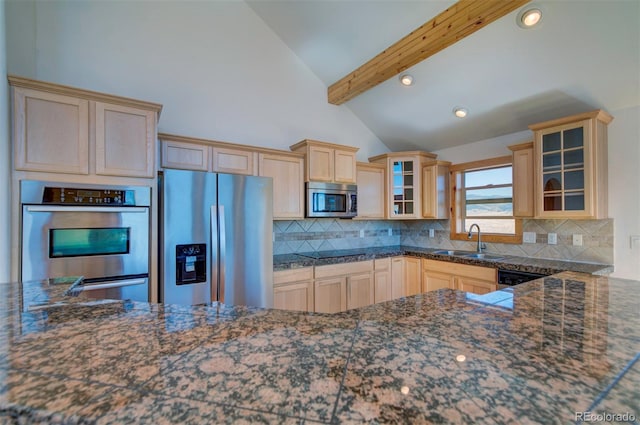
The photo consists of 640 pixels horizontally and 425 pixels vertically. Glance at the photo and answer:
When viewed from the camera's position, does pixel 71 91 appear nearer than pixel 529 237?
Yes

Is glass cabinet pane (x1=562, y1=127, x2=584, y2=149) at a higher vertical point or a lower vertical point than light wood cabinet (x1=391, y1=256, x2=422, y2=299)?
higher

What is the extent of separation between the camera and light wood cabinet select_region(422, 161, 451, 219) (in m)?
3.88

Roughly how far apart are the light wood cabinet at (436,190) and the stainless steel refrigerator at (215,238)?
7.39ft

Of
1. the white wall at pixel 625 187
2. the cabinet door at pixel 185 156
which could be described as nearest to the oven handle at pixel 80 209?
the cabinet door at pixel 185 156

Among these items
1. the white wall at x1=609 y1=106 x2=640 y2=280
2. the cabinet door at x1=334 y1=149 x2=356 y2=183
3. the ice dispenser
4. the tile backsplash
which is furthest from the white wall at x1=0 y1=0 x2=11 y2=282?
the white wall at x1=609 y1=106 x2=640 y2=280

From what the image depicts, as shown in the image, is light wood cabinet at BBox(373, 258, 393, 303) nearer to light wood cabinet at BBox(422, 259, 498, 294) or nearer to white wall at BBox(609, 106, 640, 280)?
light wood cabinet at BBox(422, 259, 498, 294)

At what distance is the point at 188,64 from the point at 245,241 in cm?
202

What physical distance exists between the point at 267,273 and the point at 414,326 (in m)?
1.94

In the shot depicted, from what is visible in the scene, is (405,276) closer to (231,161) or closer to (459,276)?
(459,276)

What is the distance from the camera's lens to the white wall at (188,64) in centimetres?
246

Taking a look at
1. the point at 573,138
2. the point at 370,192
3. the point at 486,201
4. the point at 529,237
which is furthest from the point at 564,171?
the point at 370,192

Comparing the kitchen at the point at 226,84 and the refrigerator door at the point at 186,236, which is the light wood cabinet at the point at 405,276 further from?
the refrigerator door at the point at 186,236

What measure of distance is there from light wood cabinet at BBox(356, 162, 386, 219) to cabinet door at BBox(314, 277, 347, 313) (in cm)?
101

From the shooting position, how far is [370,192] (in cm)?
393
